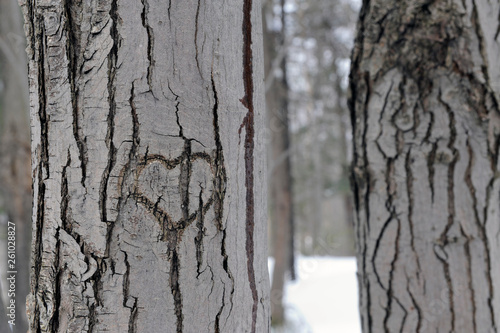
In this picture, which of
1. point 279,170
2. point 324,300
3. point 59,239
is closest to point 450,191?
point 59,239

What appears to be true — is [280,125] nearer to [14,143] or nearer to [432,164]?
[14,143]

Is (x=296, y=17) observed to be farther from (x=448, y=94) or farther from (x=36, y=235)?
(x=36, y=235)

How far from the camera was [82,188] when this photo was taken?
2.26ft

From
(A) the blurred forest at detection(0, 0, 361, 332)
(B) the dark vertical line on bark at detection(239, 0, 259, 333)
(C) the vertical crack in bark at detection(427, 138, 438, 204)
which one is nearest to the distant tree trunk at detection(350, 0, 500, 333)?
(C) the vertical crack in bark at detection(427, 138, 438, 204)

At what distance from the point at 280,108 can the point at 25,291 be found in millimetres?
4466

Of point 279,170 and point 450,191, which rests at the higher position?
point 279,170

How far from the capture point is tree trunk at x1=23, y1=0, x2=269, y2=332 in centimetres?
68

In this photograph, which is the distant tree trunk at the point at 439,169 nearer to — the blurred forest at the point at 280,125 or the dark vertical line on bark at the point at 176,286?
the blurred forest at the point at 280,125

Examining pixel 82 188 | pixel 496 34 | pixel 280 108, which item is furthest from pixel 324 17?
pixel 82 188

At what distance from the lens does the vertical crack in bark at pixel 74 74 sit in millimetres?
689

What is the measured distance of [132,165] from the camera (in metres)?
0.68

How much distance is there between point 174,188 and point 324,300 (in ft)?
23.3

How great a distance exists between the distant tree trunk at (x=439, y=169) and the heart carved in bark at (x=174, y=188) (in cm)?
108

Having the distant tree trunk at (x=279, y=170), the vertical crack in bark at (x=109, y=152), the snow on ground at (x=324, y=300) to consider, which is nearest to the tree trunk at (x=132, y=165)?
the vertical crack in bark at (x=109, y=152)
